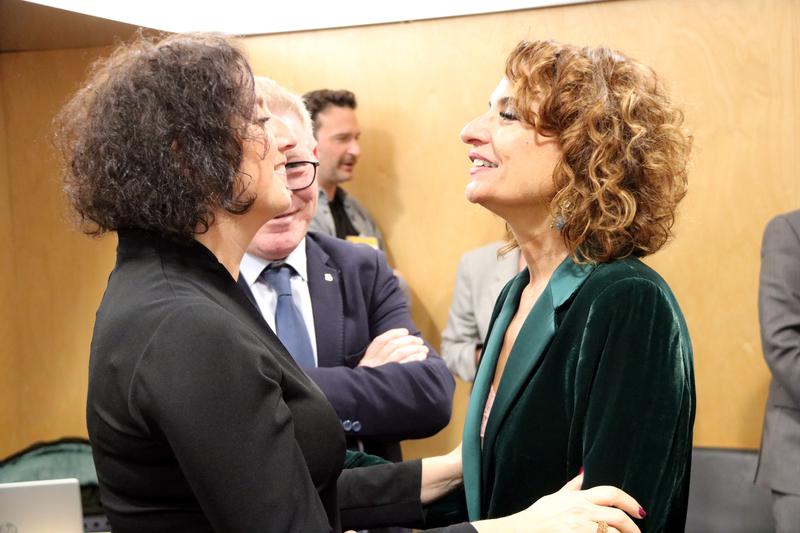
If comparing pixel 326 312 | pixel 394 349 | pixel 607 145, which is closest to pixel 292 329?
pixel 326 312

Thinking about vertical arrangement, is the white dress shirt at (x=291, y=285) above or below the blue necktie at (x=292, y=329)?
above

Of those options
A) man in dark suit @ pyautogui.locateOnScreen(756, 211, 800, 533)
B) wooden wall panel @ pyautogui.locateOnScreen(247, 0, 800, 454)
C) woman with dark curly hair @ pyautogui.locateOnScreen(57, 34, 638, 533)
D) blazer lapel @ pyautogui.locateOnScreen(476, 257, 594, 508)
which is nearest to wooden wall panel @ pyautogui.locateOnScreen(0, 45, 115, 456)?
wooden wall panel @ pyautogui.locateOnScreen(247, 0, 800, 454)

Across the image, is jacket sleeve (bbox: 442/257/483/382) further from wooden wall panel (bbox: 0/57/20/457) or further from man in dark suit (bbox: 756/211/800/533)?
wooden wall panel (bbox: 0/57/20/457)

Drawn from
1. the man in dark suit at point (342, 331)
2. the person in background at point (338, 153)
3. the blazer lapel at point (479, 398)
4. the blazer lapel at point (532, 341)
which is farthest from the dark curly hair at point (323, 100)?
the blazer lapel at point (532, 341)

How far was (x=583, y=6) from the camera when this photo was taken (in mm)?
3873

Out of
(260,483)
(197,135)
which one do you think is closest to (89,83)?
(197,135)

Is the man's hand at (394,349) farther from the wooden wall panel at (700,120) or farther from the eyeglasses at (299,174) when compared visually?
the wooden wall panel at (700,120)

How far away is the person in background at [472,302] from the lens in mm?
3764

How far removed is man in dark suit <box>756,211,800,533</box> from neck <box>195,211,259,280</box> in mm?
2271

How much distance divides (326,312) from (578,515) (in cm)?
88

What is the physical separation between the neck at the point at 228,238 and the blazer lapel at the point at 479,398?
531 millimetres

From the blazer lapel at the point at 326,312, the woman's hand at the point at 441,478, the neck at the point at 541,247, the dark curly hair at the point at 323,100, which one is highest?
the dark curly hair at the point at 323,100

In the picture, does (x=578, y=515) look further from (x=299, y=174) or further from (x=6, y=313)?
(x=6, y=313)

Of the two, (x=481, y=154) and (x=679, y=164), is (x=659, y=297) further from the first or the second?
(x=481, y=154)
